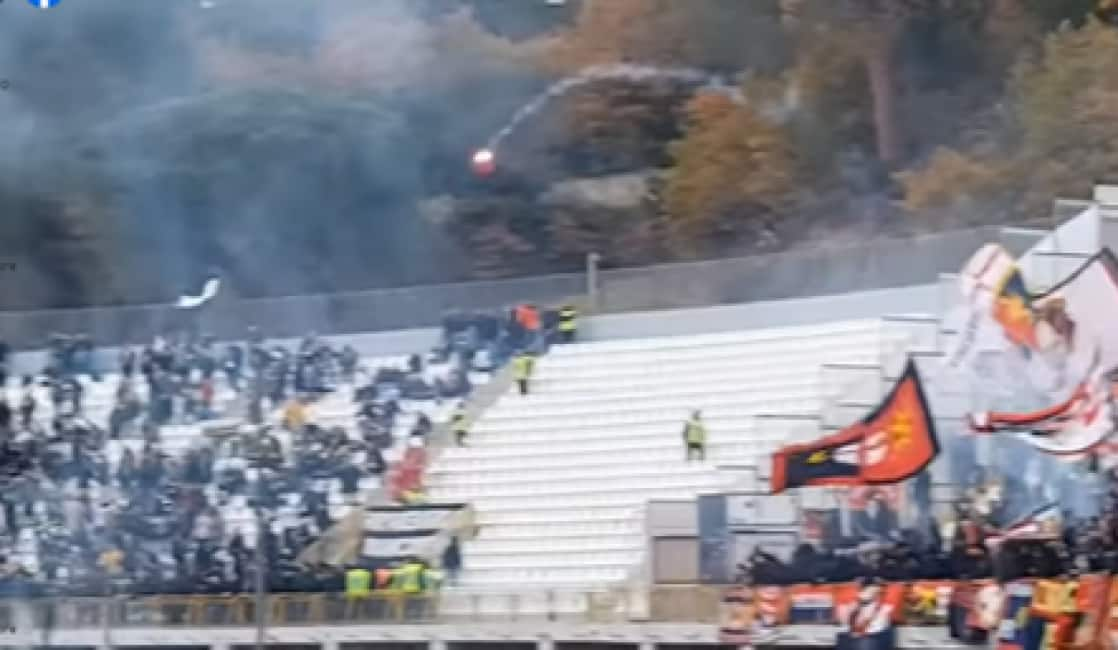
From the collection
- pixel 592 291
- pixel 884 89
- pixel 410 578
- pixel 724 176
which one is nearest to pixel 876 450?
pixel 410 578

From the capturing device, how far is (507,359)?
34656 mm

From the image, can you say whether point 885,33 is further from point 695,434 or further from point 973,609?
point 973,609

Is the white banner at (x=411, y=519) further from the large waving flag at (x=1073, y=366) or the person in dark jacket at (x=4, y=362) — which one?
the large waving flag at (x=1073, y=366)

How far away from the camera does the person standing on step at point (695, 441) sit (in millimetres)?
30078

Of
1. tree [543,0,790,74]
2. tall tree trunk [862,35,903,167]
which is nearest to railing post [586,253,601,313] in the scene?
tall tree trunk [862,35,903,167]

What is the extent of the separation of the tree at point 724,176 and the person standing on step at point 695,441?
42.4ft

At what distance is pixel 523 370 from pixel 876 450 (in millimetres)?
9234

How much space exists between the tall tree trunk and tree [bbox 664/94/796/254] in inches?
53.8

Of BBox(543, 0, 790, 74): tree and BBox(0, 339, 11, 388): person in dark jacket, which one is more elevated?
BBox(543, 0, 790, 74): tree

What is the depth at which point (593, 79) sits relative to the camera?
151 feet

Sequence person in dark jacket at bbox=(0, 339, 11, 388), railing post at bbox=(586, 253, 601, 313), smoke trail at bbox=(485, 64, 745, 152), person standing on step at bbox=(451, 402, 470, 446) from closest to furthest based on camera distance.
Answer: person standing on step at bbox=(451, 402, 470, 446) < person in dark jacket at bbox=(0, 339, 11, 388) < railing post at bbox=(586, 253, 601, 313) < smoke trail at bbox=(485, 64, 745, 152)

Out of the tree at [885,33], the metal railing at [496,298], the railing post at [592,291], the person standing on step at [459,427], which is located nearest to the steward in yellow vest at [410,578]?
the person standing on step at [459,427]

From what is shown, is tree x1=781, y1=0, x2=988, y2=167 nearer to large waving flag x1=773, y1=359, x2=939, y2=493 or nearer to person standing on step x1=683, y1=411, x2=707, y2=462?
person standing on step x1=683, y1=411, x2=707, y2=462

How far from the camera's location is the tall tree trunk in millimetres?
42500
